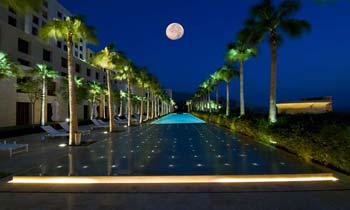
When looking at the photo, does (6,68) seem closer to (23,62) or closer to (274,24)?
(274,24)

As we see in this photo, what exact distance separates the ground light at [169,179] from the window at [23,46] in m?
30.1

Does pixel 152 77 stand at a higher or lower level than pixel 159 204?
higher

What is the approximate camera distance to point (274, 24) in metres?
17.7

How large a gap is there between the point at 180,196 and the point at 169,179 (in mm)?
1562

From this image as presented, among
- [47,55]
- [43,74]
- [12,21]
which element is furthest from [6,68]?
[12,21]

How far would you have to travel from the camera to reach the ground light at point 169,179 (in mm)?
8234

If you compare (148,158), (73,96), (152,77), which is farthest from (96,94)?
(148,158)

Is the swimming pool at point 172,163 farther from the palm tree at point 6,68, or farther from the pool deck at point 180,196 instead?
the palm tree at point 6,68

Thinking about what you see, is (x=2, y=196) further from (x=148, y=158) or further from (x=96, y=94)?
(x=96, y=94)

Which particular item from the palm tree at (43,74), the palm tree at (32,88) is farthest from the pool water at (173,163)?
the palm tree at (43,74)

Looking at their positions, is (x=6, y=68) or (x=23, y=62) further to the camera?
(x=23, y=62)

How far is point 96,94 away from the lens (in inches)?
1837

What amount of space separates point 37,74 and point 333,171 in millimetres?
27258

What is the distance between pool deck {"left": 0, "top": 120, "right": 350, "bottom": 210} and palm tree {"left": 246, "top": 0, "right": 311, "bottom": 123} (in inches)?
364
